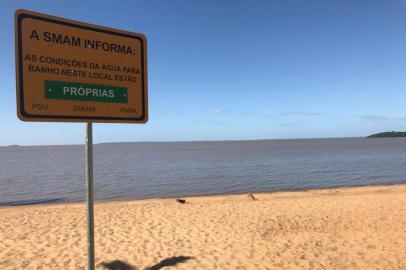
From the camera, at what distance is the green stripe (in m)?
2.12

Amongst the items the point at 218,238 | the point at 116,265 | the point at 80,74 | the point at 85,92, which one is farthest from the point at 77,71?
the point at 218,238

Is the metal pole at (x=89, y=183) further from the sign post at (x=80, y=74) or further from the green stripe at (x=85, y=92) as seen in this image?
the green stripe at (x=85, y=92)

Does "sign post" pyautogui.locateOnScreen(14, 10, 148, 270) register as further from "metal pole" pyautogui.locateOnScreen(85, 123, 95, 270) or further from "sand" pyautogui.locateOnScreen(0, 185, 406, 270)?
"sand" pyautogui.locateOnScreen(0, 185, 406, 270)

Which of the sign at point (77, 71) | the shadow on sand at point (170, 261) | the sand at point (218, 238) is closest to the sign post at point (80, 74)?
the sign at point (77, 71)

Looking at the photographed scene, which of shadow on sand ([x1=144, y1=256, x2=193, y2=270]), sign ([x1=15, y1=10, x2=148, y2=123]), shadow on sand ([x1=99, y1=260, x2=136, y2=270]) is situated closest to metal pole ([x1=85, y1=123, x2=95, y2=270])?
sign ([x1=15, y1=10, x2=148, y2=123])

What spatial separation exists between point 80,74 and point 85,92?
0.13 metres

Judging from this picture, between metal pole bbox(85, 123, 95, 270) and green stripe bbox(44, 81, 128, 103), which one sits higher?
green stripe bbox(44, 81, 128, 103)

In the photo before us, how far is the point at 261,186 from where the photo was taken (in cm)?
2416

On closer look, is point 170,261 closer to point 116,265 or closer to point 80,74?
point 116,265

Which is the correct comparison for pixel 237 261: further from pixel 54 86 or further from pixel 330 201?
pixel 330 201

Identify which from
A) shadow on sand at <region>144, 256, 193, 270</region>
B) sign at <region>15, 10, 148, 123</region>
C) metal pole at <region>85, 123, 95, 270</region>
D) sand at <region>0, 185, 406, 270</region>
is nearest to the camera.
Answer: sign at <region>15, 10, 148, 123</region>

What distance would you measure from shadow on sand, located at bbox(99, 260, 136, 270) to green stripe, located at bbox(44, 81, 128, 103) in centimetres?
521

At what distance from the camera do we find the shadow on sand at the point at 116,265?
653 centimetres

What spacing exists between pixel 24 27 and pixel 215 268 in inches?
227
